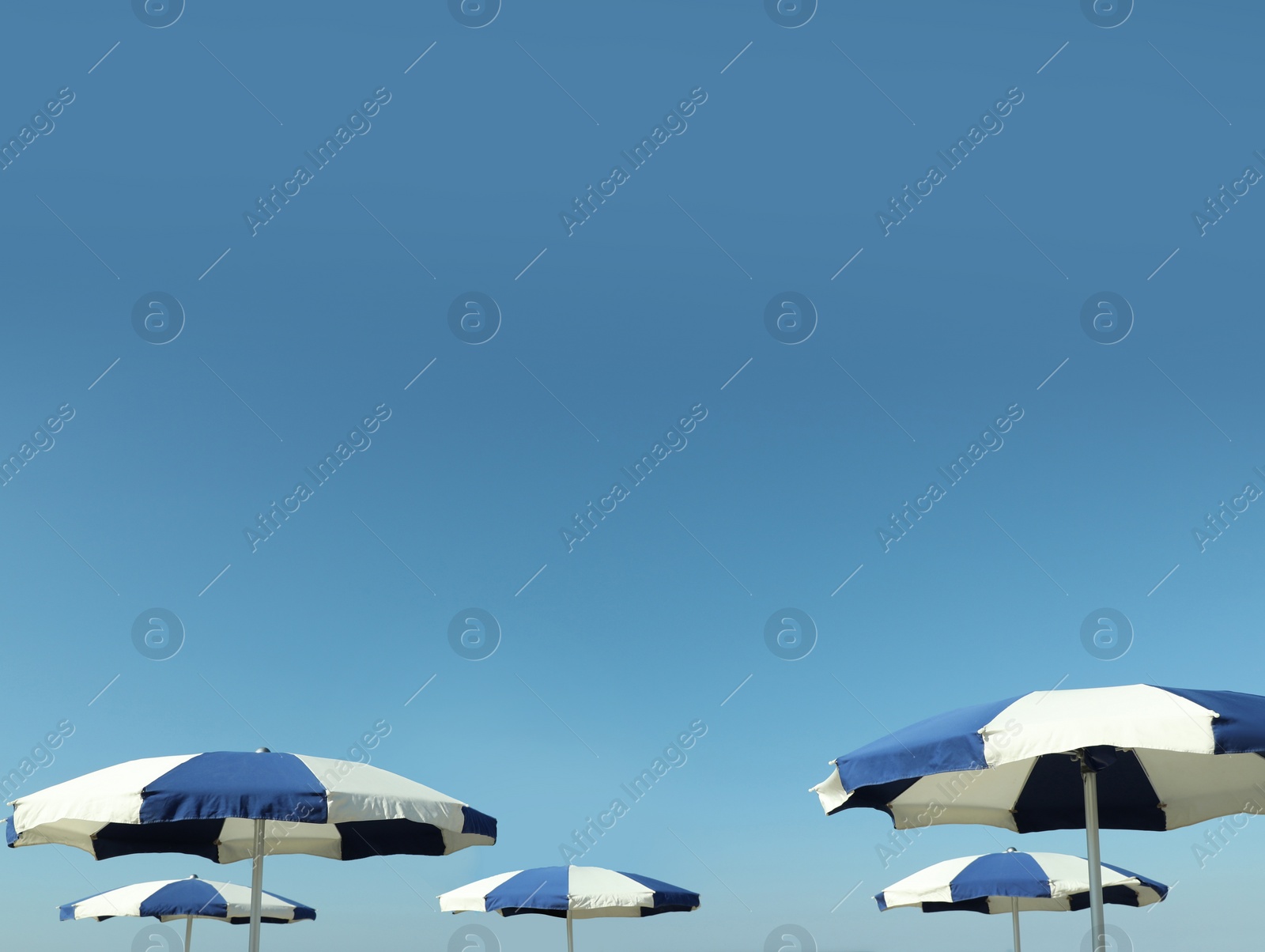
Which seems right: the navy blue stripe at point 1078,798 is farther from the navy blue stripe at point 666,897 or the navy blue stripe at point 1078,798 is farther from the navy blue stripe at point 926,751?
the navy blue stripe at point 666,897

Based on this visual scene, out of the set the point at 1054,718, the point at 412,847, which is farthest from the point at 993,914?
the point at 1054,718

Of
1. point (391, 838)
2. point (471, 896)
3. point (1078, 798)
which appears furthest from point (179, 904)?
point (1078, 798)

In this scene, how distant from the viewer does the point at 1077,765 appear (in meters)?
6.91

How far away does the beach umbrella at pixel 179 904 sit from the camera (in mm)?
12445

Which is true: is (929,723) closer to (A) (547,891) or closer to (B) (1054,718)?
(B) (1054,718)

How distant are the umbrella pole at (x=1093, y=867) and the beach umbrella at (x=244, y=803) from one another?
357 cm

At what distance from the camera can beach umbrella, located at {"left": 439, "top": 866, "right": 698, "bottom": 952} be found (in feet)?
32.5

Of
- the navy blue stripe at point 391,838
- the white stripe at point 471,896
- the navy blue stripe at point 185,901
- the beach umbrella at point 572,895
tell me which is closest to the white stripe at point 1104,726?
the navy blue stripe at point 391,838

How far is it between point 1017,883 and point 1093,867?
13.3 ft

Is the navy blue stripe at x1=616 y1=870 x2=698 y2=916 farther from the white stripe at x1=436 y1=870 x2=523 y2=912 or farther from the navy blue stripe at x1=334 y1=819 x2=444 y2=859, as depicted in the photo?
the navy blue stripe at x1=334 y1=819 x2=444 y2=859

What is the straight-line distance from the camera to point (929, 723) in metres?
5.48

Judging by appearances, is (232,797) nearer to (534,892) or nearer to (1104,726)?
(1104,726)

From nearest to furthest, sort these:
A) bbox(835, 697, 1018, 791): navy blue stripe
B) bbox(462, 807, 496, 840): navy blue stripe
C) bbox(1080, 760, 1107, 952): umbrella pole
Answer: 1. bbox(835, 697, 1018, 791): navy blue stripe
2. bbox(1080, 760, 1107, 952): umbrella pole
3. bbox(462, 807, 496, 840): navy blue stripe

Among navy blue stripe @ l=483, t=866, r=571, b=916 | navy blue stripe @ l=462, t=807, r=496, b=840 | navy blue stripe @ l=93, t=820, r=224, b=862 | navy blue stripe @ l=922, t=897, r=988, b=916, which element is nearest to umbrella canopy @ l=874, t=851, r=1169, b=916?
navy blue stripe @ l=922, t=897, r=988, b=916
